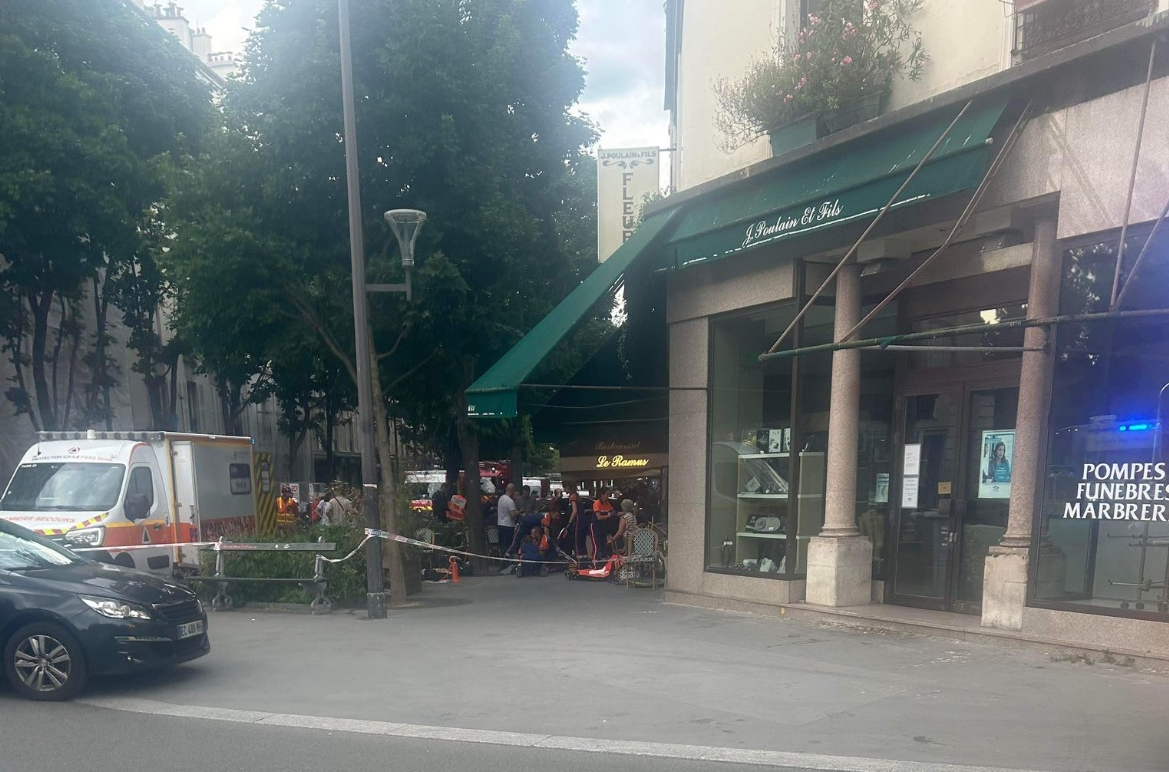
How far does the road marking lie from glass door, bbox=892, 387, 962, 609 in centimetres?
546

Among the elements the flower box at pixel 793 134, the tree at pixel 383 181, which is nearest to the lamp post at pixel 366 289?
the tree at pixel 383 181

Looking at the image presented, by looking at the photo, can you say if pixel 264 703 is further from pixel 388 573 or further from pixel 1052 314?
pixel 1052 314

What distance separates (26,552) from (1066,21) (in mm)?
10742

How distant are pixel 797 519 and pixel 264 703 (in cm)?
691

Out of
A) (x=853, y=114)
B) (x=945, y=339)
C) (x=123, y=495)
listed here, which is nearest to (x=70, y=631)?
(x=123, y=495)

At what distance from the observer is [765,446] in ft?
43.7

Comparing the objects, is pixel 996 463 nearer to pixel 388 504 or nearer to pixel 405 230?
pixel 405 230

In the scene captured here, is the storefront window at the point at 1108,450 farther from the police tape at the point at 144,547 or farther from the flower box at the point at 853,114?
the police tape at the point at 144,547

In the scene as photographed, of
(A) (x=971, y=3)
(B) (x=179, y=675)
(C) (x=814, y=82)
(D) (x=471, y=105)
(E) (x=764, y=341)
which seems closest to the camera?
(B) (x=179, y=675)

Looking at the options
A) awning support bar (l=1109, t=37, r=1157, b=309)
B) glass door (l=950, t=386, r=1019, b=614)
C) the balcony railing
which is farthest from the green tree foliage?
awning support bar (l=1109, t=37, r=1157, b=309)

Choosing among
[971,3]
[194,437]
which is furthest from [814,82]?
[194,437]

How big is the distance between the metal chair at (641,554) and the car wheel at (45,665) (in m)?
10.2

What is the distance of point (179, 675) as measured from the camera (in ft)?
30.9

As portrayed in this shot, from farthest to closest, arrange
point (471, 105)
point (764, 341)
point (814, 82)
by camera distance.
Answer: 1. point (471, 105)
2. point (764, 341)
3. point (814, 82)
